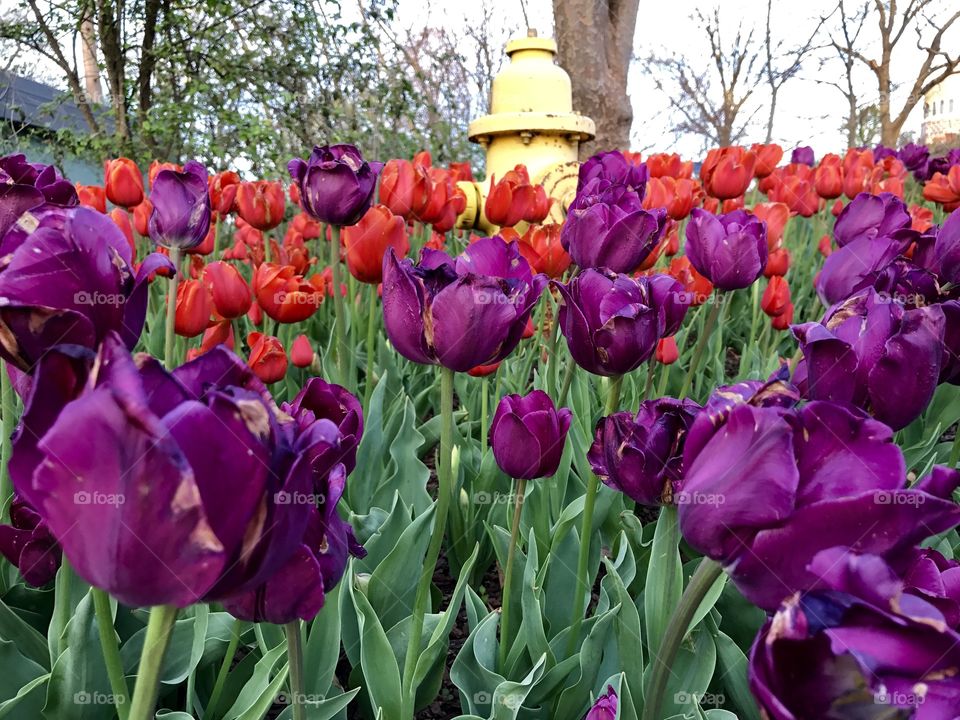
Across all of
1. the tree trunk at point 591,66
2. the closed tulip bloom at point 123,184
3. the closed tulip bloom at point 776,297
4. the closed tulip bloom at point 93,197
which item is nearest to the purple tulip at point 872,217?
the closed tulip bloom at point 776,297

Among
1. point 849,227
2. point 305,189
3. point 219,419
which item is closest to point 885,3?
point 849,227

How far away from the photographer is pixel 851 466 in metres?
0.48

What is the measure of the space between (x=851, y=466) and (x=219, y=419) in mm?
363

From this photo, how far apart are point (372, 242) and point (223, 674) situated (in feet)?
2.65

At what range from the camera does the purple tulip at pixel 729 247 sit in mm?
1399

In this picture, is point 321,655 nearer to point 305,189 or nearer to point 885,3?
point 305,189

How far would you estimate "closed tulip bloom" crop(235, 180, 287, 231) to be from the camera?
2.00 metres

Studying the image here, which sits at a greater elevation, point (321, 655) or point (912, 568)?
point (912, 568)

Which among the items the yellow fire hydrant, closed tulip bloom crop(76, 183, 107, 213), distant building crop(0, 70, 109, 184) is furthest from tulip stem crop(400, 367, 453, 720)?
distant building crop(0, 70, 109, 184)

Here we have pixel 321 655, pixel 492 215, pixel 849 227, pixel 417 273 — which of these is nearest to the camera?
pixel 417 273

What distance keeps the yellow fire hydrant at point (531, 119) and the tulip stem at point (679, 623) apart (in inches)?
121

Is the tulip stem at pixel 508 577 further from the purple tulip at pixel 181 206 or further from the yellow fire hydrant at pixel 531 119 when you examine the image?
the yellow fire hydrant at pixel 531 119

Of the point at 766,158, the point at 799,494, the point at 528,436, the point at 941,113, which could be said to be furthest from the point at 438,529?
the point at 941,113

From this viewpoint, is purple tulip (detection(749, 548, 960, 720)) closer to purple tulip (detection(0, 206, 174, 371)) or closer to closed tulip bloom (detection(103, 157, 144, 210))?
purple tulip (detection(0, 206, 174, 371))
